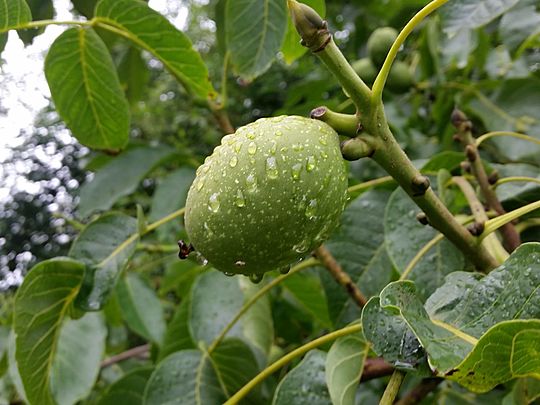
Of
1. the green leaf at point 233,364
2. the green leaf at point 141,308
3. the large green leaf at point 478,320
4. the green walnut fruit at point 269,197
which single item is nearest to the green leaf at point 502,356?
the large green leaf at point 478,320

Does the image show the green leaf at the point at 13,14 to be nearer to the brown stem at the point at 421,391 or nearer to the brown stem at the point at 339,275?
the brown stem at the point at 339,275

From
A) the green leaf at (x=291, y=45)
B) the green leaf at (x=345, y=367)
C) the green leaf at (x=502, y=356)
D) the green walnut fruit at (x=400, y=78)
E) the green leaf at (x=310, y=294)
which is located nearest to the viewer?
the green leaf at (x=502, y=356)

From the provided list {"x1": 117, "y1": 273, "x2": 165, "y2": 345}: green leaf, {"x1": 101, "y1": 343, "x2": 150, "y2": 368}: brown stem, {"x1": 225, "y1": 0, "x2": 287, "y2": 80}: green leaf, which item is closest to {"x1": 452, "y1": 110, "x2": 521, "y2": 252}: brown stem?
{"x1": 225, "y1": 0, "x2": 287, "y2": 80}: green leaf

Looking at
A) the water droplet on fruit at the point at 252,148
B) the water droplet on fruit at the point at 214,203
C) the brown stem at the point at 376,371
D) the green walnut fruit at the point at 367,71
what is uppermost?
the water droplet on fruit at the point at 252,148

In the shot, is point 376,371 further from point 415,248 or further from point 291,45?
point 291,45

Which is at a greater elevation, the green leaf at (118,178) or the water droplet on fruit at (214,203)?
the water droplet on fruit at (214,203)

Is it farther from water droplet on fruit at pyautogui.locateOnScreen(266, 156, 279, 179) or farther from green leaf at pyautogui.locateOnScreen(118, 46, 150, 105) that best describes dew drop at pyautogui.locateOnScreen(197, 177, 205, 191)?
green leaf at pyautogui.locateOnScreen(118, 46, 150, 105)
